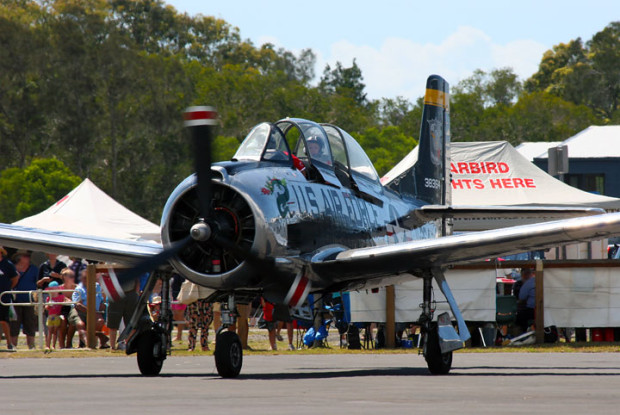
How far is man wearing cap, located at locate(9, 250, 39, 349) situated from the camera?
69.9ft

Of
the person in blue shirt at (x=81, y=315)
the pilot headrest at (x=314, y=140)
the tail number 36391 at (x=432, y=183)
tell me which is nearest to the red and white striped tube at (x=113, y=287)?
the pilot headrest at (x=314, y=140)

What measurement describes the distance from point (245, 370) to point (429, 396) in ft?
15.6

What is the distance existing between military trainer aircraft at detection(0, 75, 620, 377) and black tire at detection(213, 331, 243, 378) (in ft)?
0.04

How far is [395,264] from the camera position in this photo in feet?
44.7

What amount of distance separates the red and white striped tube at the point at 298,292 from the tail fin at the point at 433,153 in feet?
19.8

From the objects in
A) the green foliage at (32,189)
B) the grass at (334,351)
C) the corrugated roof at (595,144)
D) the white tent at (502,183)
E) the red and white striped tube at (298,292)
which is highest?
the corrugated roof at (595,144)

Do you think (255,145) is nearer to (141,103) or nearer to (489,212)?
(489,212)

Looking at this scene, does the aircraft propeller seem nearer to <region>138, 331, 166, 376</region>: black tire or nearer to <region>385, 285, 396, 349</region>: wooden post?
<region>138, 331, 166, 376</region>: black tire

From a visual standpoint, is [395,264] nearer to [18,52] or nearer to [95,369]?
[95,369]

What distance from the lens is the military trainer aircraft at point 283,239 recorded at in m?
11.9

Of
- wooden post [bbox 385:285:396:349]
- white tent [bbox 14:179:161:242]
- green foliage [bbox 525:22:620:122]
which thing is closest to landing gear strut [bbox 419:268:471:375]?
wooden post [bbox 385:285:396:349]

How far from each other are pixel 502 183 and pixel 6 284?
1365cm

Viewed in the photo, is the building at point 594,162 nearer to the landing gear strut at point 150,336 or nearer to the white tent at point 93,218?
the white tent at point 93,218

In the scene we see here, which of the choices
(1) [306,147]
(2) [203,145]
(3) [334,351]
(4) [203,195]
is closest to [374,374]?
(1) [306,147]
